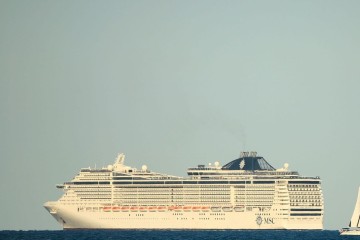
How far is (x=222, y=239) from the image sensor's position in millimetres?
198000

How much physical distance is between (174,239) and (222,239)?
619cm

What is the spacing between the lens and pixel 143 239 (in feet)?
650

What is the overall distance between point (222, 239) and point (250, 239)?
12.4 feet

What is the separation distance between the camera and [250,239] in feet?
653

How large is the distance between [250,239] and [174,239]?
9.90m
